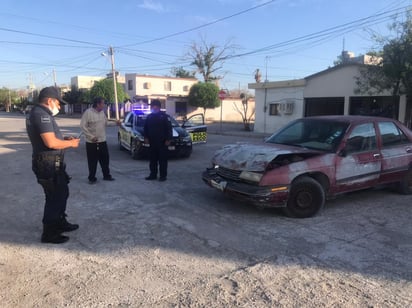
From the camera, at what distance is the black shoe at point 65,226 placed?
4.44m

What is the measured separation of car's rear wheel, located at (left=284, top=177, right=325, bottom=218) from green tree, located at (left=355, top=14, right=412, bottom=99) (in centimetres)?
1067

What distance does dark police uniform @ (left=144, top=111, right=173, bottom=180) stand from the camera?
301 inches

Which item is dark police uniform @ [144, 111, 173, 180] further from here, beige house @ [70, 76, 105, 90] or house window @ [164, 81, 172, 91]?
A: beige house @ [70, 76, 105, 90]

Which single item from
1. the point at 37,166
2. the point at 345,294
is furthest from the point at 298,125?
the point at 37,166

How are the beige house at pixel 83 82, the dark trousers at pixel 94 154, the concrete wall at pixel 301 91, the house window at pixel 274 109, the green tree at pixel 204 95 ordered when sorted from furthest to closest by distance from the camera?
the beige house at pixel 83 82 → the green tree at pixel 204 95 → the house window at pixel 274 109 → the concrete wall at pixel 301 91 → the dark trousers at pixel 94 154

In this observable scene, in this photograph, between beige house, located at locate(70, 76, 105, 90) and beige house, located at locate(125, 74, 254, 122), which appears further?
beige house, located at locate(70, 76, 105, 90)

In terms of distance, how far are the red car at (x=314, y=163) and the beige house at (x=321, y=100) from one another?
36.2 feet

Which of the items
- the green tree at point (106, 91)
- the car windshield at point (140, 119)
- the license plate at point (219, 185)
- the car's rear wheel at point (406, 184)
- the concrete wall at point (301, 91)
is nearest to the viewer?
the license plate at point (219, 185)

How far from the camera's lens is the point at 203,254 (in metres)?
3.92

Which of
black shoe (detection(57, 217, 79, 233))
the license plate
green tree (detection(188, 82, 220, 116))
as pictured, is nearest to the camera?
black shoe (detection(57, 217, 79, 233))

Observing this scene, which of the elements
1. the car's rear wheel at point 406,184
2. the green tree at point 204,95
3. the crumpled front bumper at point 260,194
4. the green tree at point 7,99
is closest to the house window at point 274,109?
the green tree at point 204,95

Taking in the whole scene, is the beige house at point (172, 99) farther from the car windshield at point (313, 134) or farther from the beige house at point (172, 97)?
the car windshield at point (313, 134)

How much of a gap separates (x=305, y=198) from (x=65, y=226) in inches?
129

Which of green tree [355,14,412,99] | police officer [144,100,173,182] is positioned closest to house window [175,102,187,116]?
green tree [355,14,412,99]
